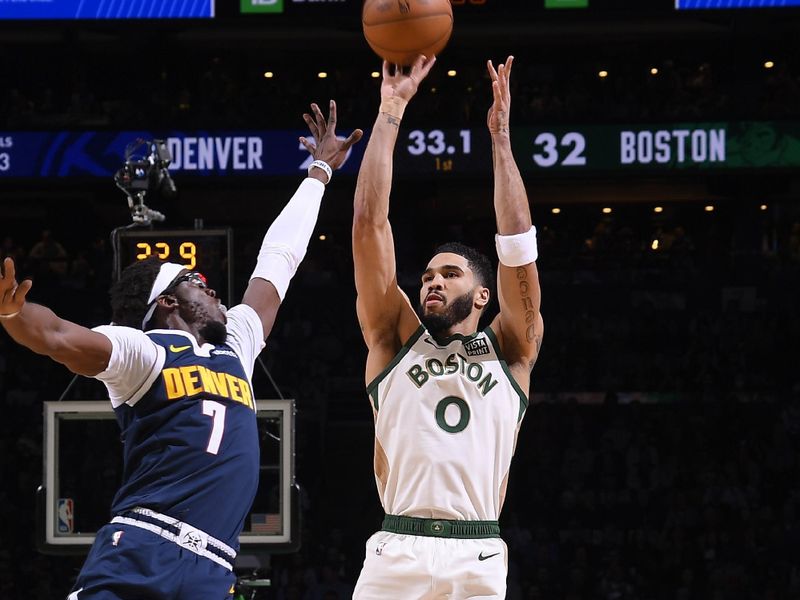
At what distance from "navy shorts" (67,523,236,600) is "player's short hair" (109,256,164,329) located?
697 mm

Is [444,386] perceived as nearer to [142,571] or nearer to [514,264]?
[514,264]

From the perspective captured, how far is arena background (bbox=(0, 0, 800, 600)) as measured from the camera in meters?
15.2

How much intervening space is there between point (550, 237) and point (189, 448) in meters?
16.9

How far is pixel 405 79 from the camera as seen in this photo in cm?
552

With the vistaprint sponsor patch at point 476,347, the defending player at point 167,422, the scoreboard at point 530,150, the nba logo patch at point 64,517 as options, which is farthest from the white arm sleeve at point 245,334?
the scoreboard at point 530,150

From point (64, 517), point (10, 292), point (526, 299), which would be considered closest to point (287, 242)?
point (526, 299)

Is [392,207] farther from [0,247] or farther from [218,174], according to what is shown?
[0,247]

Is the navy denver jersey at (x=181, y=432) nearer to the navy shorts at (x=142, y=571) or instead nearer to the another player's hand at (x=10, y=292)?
the navy shorts at (x=142, y=571)

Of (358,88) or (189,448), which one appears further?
(358,88)

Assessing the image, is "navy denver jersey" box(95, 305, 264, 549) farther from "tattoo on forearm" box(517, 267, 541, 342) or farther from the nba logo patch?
the nba logo patch

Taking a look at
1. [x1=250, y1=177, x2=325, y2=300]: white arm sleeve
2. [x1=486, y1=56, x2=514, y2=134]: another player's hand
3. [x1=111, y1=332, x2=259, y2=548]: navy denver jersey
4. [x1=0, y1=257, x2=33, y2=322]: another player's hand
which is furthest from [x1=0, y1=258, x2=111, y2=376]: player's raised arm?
[x1=486, y1=56, x2=514, y2=134]: another player's hand

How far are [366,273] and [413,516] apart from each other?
96 cm

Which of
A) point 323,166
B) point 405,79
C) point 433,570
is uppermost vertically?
point 405,79

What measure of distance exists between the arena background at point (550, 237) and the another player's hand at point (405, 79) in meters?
8.55
